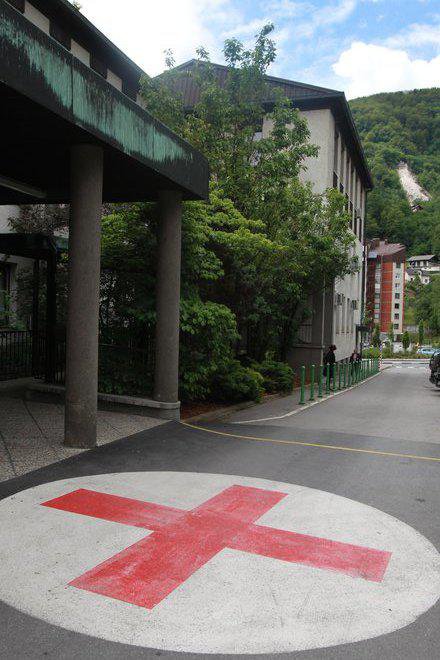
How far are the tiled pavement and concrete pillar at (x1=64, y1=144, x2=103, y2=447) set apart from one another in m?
0.47

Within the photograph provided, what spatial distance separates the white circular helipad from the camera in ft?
12.3

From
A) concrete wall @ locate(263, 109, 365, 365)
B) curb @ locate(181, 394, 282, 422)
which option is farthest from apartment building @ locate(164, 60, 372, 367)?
curb @ locate(181, 394, 282, 422)

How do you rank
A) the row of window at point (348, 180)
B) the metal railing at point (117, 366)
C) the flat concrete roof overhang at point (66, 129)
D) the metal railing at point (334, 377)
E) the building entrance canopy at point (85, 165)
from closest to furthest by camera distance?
the flat concrete roof overhang at point (66, 129)
the building entrance canopy at point (85, 165)
the metal railing at point (117, 366)
the metal railing at point (334, 377)
the row of window at point (348, 180)

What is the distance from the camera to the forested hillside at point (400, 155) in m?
163

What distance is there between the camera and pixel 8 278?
2038cm

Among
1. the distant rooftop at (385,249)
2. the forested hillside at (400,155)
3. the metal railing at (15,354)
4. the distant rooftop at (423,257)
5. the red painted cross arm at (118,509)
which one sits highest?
the forested hillside at (400,155)

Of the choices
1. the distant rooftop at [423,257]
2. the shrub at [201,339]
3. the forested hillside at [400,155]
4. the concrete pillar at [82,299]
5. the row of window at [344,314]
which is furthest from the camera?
the distant rooftop at [423,257]

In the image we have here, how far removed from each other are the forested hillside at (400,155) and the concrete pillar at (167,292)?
507 feet

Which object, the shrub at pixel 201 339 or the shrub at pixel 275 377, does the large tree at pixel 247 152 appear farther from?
the shrub at pixel 201 339

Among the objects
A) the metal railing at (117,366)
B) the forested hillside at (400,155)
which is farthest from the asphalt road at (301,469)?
the forested hillside at (400,155)

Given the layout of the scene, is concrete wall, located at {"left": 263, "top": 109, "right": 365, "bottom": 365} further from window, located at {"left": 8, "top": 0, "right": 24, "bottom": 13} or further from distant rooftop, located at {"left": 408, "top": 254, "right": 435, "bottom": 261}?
distant rooftop, located at {"left": 408, "top": 254, "right": 435, "bottom": 261}

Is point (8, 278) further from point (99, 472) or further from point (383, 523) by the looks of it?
point (383, 523)

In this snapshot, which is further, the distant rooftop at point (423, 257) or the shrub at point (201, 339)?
the distant rooftop at point (423, 257)

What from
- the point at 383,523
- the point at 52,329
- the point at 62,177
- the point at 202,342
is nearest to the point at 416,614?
the point at 383,523
